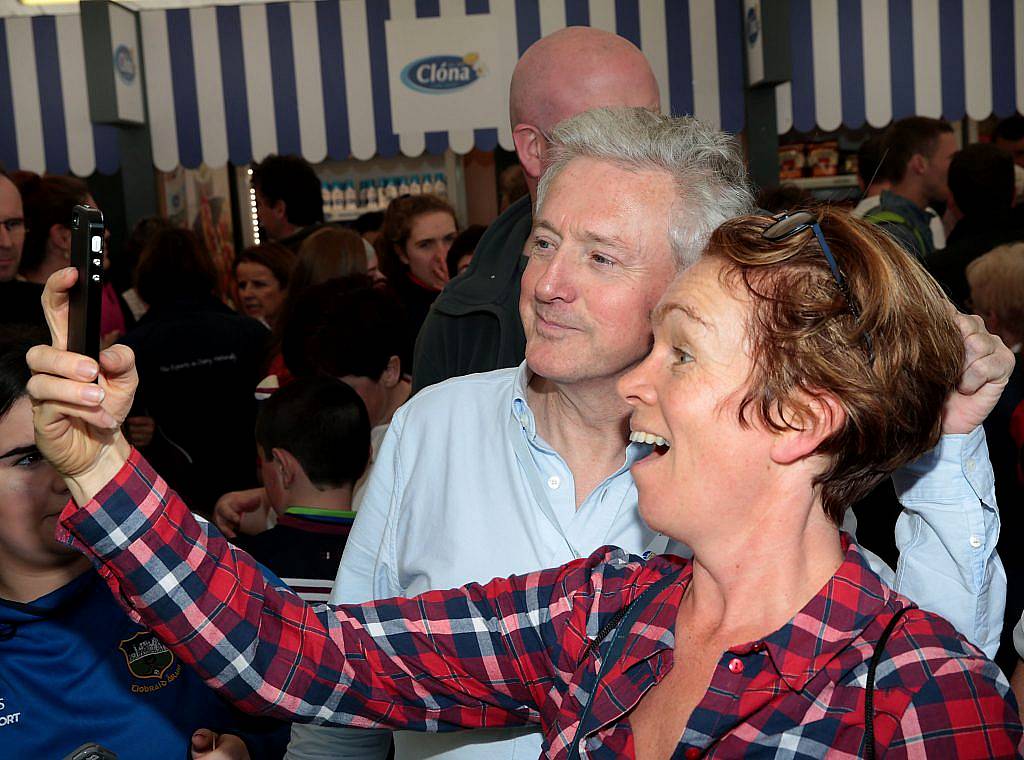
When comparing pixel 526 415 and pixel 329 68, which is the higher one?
pixel 329 68

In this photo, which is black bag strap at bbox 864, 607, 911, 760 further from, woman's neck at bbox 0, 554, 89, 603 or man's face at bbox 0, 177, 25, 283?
man's face at bbox 0, 177, 25, 283

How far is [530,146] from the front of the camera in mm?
2535

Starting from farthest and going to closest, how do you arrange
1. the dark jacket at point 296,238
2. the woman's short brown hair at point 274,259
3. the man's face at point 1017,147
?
the man's face at point 1017,147 → the dark jacket at point 296,238 → the woman's short brown hair at point 274,259

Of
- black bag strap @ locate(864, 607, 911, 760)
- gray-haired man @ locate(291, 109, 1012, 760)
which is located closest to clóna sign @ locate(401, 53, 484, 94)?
gray-haired man @ locate(291, 109, 1012, 760)

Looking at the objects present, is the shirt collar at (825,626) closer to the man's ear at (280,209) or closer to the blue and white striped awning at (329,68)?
the man's ear at (280,209)

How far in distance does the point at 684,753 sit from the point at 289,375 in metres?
2.58

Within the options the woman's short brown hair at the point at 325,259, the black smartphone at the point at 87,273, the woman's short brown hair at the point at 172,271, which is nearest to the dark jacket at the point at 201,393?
the woman's short brown hair at the point at 172,271

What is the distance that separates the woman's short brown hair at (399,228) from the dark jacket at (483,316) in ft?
6.55

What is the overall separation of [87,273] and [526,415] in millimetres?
841

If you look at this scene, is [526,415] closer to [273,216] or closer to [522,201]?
[522,201]

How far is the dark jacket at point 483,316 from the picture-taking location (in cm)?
242

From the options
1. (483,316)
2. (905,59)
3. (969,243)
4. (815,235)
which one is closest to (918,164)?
(969,243)

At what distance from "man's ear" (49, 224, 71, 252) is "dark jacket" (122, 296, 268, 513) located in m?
0.38

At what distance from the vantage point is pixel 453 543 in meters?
1.73
